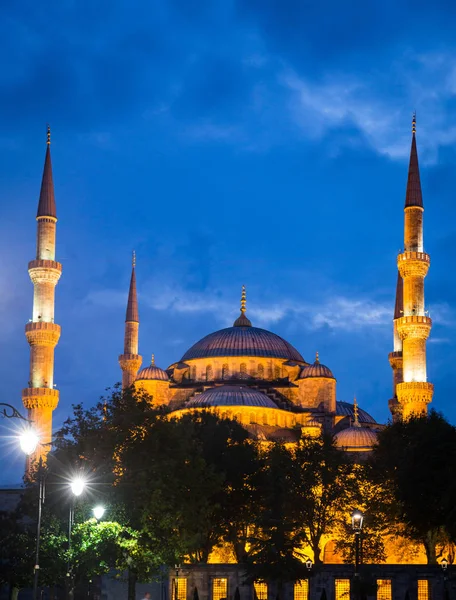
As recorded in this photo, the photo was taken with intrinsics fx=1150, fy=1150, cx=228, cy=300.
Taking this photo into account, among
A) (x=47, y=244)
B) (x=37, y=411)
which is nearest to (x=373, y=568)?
(x=37, y=411)

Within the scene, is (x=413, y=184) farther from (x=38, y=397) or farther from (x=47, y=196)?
(x=38, y=397)

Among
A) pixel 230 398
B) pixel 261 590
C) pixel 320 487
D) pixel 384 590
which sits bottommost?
pixel 261 590

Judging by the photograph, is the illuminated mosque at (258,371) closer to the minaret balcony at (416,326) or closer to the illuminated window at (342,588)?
the minaret balcony at (416,326)

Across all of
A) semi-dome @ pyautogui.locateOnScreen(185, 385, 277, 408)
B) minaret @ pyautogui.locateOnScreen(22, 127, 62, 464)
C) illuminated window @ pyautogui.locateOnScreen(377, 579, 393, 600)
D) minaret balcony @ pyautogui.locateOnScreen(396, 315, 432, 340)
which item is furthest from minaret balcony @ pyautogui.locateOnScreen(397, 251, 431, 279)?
illuminated window @ pyautogui.locateOnScreen(377, 579, 393, 600)

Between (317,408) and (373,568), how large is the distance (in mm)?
28843

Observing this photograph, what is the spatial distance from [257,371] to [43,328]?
69.4 ft

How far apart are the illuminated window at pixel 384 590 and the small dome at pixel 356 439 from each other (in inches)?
781

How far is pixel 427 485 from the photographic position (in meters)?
41.5

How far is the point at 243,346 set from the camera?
78938 millimetres

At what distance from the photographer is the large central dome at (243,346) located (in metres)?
78.6

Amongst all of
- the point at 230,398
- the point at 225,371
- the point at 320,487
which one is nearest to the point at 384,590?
the point at 320,487

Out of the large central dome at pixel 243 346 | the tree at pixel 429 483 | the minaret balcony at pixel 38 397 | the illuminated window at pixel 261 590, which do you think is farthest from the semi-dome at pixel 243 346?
the illuminated window at pixel 261 590

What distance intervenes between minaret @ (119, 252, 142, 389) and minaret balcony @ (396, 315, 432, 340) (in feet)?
73.6

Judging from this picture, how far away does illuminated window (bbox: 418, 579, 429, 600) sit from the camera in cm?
4425
